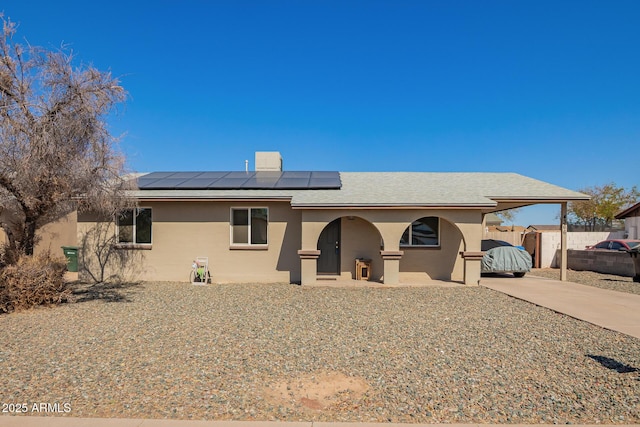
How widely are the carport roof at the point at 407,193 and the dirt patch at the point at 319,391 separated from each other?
7.30m

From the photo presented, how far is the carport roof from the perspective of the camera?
38.8 ft

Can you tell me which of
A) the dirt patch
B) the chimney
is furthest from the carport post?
the dirt patch

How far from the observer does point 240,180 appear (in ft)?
46.2

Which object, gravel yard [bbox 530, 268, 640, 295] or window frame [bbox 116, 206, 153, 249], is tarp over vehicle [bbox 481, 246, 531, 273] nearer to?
gravel yard [bbox 530, 268, 640, 295]

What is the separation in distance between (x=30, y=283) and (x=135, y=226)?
480cm

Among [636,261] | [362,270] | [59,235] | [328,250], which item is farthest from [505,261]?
[59,235]

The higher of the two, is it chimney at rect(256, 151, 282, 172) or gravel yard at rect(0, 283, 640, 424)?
chimney at rect(256, 151, 282, 172)

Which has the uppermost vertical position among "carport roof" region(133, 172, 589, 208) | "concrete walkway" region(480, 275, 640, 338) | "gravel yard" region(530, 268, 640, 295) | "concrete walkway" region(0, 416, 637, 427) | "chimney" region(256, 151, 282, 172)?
"chimney" region(256, 151, 282, 172)

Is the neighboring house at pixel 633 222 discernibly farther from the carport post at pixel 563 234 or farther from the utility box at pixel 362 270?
the utility box at pixel 362 270

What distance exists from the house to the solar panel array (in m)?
0.08

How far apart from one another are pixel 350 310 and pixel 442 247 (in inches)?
239

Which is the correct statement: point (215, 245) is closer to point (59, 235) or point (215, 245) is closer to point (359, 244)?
point (359, 244)

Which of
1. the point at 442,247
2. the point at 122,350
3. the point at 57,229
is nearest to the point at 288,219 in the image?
the point at 442,247

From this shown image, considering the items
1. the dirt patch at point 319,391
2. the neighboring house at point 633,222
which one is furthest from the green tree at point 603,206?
the dirt patch at point 319,391
